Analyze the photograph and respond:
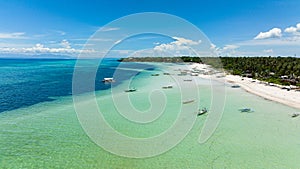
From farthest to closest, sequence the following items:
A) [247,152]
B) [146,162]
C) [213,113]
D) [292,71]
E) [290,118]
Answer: [292,71]
[213,113]
[290,118]
[247,152]
[146,162]

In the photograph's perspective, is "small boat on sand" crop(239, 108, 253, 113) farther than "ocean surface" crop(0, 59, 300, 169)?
Yes

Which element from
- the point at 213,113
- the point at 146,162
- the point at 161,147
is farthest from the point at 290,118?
the point at 146,162

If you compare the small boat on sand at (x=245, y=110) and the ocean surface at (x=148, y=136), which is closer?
the ocean surface at (x=148, y=136)

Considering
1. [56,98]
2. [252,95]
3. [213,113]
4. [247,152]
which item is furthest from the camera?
[252,95]

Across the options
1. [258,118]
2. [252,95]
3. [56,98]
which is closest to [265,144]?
[258,118]

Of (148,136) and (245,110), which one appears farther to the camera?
(245,110)

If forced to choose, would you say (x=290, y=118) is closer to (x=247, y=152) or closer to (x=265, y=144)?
(x=265, y=144)

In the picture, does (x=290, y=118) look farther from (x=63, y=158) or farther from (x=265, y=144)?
(x=63, y=158)

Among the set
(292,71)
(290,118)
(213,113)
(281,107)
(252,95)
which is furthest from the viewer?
(292,71)

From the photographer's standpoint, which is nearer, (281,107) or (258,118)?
(258,118)
